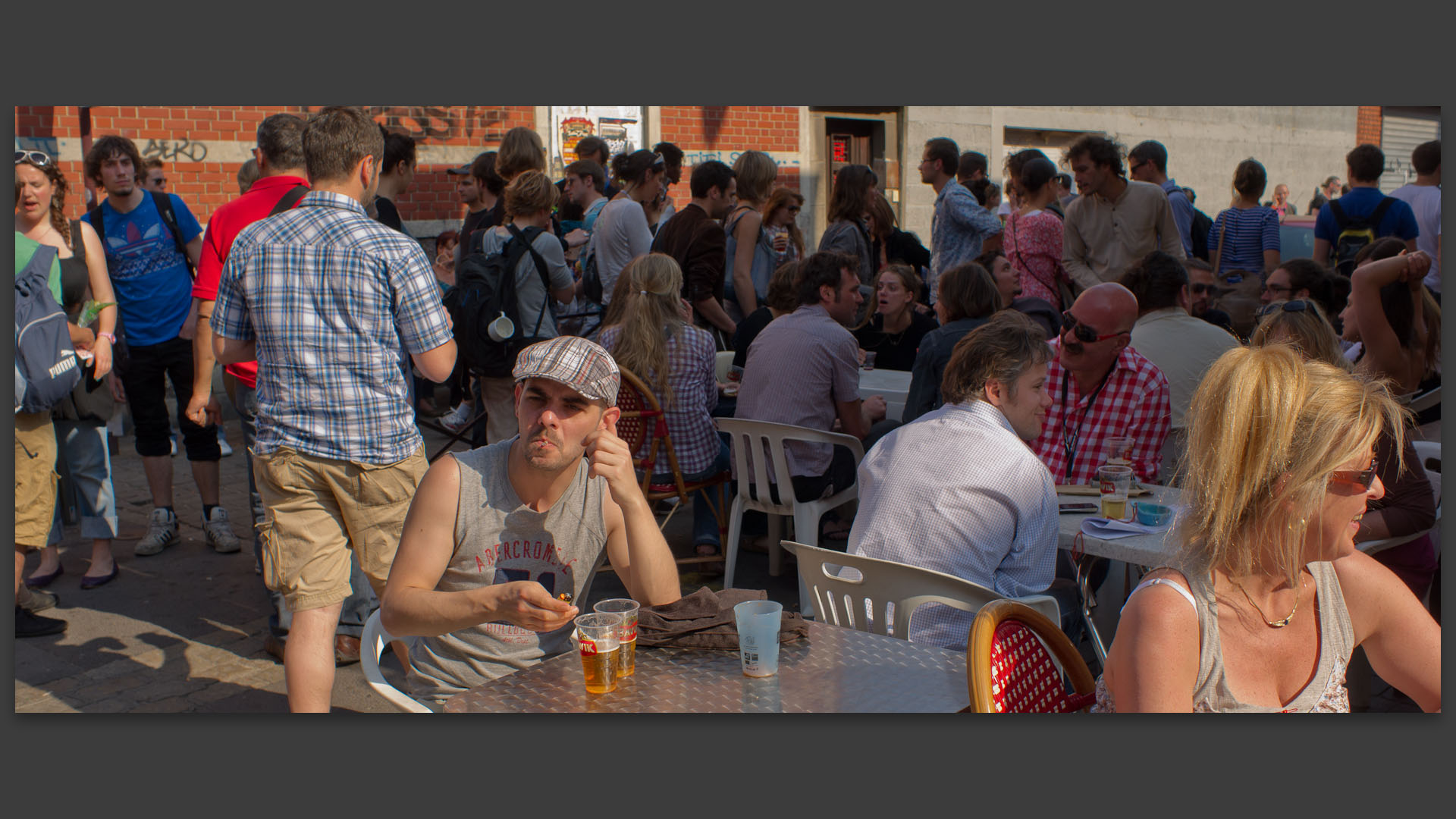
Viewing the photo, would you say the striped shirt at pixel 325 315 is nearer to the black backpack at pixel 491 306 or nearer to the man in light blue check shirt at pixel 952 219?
the black backpack at pixel 491 306

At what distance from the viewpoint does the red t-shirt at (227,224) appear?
12.0 ft

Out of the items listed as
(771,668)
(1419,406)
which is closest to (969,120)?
(1419,406)

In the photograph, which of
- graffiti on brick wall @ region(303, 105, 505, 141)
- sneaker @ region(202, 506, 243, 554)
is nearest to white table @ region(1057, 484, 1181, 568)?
sneaker @ region(202, 506, 243, 554)

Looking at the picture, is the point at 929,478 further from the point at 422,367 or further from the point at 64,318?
the point at 64,318

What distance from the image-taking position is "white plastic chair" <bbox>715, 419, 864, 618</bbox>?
4.48 meters

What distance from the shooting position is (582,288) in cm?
671

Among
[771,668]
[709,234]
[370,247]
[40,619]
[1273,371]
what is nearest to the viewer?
[1273,371]

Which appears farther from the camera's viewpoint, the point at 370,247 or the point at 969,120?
the point at 969,120

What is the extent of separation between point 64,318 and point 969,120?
11.0 m

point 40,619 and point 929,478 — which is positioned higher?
point 929,478

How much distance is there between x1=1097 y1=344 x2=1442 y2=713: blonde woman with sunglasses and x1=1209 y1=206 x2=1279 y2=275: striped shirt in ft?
20.8

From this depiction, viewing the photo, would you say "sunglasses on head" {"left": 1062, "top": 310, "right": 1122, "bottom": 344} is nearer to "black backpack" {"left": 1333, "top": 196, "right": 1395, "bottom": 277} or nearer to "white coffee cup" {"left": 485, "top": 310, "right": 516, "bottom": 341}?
"white coffee cup" {"left": 485, "top": 310, "right": 516, "bottom": 341}

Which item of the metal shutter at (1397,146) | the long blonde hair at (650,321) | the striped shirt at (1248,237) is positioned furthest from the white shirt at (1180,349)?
the metal shutter at (1397,146)

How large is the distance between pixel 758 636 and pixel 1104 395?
7.21ft
